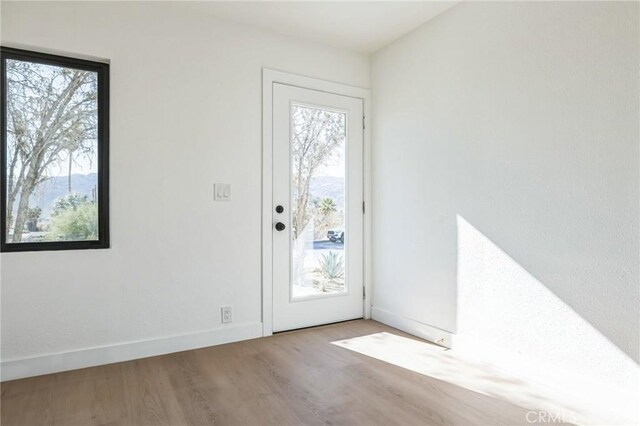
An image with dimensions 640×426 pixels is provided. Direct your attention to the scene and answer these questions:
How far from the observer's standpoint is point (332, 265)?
3.40 meters

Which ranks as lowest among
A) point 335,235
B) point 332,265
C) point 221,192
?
point 332,265

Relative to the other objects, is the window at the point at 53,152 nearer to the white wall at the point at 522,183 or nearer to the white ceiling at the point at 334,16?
the white ceiling at the point at 334,16

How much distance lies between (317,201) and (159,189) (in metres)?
1.33

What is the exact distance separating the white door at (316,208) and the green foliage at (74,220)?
4.34 feet

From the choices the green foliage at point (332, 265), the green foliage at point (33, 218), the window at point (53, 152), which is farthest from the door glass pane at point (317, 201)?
the green foliage at point (33, 218)

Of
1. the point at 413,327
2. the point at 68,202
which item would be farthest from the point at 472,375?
the point at 68,202

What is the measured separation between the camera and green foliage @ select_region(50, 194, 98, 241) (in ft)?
7.93

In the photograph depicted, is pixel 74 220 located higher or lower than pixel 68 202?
lower

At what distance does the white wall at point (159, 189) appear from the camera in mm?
2334

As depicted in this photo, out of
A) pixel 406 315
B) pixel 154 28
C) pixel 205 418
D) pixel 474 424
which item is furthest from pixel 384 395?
pixel 154 28

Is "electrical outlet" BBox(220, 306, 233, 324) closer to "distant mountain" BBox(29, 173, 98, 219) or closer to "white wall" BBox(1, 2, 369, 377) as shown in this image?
"white wall" BBox(1, 2, 369, 377)

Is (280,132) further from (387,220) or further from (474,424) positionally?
(474,424)
